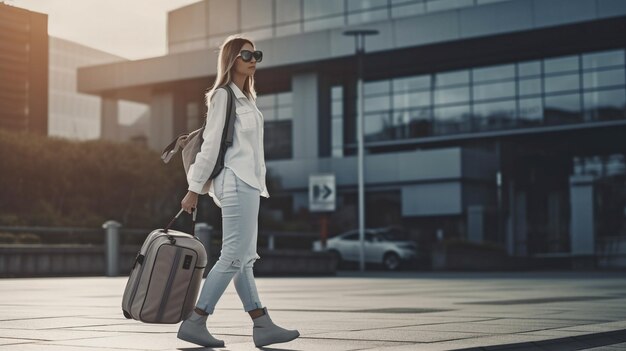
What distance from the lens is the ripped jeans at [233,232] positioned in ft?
19.5

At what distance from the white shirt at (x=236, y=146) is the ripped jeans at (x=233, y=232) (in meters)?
0.06

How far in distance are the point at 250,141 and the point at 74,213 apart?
105 ft

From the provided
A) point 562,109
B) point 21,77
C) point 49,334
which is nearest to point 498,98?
point 562,109

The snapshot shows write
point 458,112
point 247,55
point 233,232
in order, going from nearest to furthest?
1. point 233,232
2. point 247,55
3. point 458,112

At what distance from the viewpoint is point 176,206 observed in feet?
137

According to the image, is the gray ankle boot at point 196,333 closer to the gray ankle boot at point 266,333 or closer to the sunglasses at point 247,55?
the gray ankle boot at point 266,333

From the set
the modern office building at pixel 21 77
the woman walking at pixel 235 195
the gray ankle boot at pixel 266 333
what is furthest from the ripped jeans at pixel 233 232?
the modern office building at pixel 21 77

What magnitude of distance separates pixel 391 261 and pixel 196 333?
30588 mm

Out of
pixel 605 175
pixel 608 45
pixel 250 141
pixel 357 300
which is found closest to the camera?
pixel 250 141

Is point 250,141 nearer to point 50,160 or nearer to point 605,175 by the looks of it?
point 50,160

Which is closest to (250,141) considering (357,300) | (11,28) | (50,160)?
(357,300)

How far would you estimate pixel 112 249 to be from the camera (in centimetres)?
2495

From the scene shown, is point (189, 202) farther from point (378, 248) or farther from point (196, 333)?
point (378, 248)

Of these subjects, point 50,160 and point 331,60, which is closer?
point 50,160
